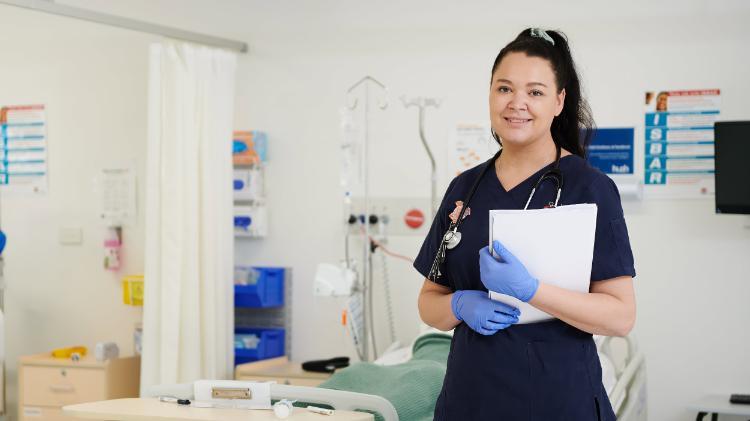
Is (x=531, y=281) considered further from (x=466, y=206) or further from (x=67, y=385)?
(x=67, y=385)

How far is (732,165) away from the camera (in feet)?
12.4

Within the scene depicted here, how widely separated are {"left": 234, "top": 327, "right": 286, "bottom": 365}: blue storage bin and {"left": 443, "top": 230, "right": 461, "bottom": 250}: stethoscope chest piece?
2.91 m

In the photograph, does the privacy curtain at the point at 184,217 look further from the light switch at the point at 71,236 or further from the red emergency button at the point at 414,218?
the light switch at the point at 71,236

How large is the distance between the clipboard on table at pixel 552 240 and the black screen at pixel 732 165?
238cm

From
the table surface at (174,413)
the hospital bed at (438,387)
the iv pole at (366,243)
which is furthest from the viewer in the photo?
the iv pole at (366,243)

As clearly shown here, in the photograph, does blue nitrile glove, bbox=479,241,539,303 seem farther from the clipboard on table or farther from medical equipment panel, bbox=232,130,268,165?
medical equipment panel, bbox=232,130,268,165

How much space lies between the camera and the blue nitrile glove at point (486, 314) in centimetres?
169

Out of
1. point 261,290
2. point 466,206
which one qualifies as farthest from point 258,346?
point 466,206

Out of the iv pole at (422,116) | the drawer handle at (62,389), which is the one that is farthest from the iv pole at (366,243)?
the drawer handle at (62,389)

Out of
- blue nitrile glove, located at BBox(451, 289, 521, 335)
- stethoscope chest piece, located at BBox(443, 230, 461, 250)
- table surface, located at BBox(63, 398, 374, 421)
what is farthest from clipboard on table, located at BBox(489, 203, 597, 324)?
table surface, located at BBox(63, 398, 374, 421)

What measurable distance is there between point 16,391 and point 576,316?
4.55 metres

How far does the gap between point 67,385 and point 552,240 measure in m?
3.41

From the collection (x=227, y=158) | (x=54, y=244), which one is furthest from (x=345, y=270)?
(x=54, y=244)

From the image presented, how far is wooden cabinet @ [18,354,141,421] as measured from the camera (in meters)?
4.41
